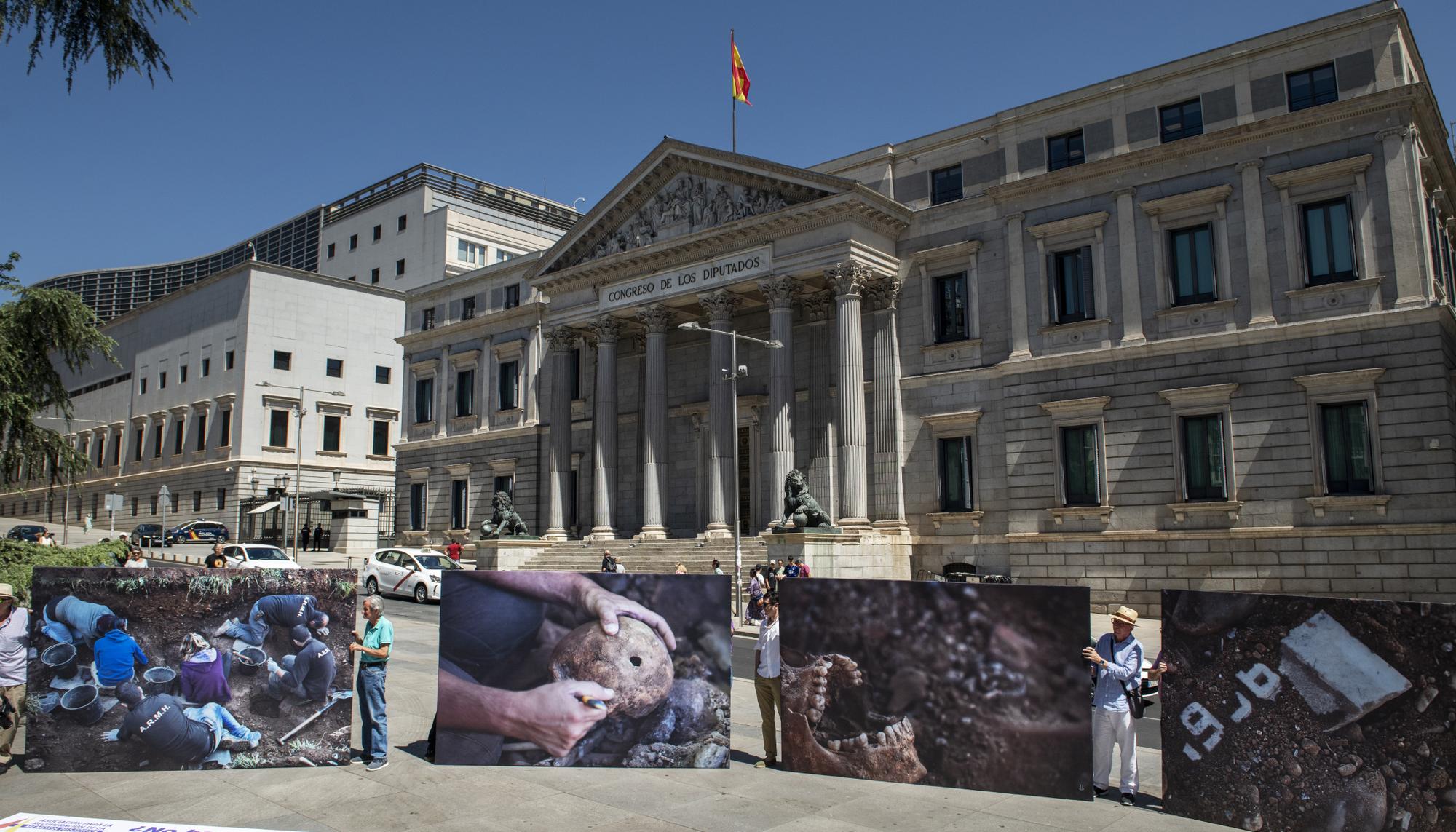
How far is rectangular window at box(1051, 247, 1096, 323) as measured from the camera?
33000mm

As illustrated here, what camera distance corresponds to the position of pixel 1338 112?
93.7 ft

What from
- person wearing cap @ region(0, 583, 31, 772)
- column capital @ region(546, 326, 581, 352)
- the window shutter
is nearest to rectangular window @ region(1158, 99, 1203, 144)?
the window shutter

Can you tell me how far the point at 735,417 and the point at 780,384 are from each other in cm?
462

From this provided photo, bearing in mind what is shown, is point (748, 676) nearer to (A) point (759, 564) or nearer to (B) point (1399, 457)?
(A) point (759, 564)

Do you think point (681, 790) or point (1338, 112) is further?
point (1338, 112)

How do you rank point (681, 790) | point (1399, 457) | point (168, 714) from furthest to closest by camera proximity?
point (1399, 457) → point (168, 714) → point (681, 790)

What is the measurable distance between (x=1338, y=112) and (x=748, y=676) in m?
22.5

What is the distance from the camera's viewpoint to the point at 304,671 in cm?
1205

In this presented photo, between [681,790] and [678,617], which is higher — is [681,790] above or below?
below

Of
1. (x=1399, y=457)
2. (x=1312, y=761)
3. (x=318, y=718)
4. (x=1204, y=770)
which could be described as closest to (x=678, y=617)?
(x=318, y=718)

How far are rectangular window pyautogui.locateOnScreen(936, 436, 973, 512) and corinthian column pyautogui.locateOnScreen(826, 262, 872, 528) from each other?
101 inches

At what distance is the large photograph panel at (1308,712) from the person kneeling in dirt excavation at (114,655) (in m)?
10.9

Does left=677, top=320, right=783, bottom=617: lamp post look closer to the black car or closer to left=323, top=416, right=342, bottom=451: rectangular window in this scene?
left=323, top=416, right=342, bottom=451: rectangular window

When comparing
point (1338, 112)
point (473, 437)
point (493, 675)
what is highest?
point (1338, 112)
